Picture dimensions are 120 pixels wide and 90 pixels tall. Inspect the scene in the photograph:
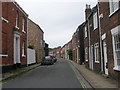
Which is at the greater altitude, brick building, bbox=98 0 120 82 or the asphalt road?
brick building, bbox=98 0 120 82

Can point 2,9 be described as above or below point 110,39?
above

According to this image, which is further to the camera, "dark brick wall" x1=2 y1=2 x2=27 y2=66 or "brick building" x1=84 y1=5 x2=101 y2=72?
"dark brick wall" x1=2 y1=2 x2=27 y2=66

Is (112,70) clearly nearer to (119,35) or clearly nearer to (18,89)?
(119,35)

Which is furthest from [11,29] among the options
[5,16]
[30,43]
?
[30,43]

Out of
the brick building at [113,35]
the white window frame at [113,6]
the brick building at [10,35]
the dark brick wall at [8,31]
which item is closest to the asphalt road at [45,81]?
the brick building at [113,35]

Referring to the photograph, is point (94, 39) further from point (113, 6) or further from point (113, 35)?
point (113, 35)

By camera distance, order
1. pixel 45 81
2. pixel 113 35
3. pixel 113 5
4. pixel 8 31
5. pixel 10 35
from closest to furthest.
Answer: pixel 113 35 → pixel 113 5 → pixel 45 81 → pixel 8 31 → pixel 10 35

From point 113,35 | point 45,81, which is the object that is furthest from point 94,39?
point 45,81

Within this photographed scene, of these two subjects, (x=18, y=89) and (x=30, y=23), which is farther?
(x=30, y=23)

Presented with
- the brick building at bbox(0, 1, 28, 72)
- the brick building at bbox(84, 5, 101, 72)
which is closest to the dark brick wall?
the brick building at bbox(0, 1, 28, 72)

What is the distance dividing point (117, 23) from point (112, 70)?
9.19 feet

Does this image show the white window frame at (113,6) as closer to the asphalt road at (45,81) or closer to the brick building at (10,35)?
the asphalt road at (45,81)

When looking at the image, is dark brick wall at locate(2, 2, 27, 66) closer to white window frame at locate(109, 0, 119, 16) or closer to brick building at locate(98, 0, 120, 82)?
brick building at locate(98, 0, 120, 82)

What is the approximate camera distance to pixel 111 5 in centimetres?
1098
